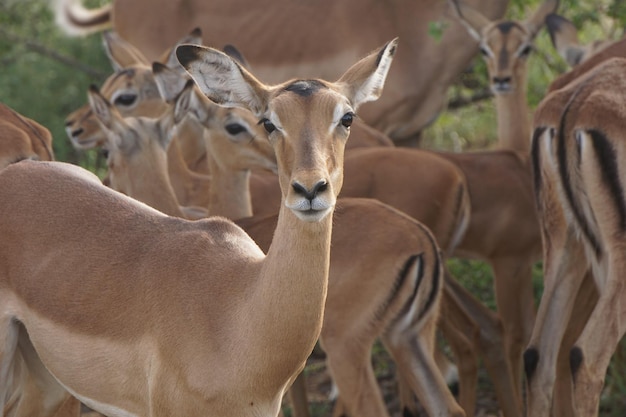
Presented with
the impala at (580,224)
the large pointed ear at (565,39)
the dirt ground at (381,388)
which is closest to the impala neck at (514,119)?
the large pointed ear at (565,39)

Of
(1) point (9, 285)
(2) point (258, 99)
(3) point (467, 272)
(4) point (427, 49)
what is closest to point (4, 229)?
(1) point (9, 285)

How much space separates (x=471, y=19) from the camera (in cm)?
850

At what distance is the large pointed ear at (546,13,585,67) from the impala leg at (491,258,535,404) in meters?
1.46

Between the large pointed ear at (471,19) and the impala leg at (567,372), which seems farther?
the large pointed ear at (471,19)

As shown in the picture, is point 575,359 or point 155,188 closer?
point 575,359

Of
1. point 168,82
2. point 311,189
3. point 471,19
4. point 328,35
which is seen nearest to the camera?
point 311,189

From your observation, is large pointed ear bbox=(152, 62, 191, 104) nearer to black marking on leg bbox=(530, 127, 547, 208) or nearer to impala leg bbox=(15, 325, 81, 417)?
black marking on leg bbox=(530, 127, 547, 208)

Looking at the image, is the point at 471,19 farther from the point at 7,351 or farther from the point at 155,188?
the point at 7,351

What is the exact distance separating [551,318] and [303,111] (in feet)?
7.07

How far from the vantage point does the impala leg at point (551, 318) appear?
5.84 m

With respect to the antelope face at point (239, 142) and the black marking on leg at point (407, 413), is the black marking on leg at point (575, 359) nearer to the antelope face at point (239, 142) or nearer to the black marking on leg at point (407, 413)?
the black marking on leg at point (407, 413)

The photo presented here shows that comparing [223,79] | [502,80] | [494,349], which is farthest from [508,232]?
[223,79]

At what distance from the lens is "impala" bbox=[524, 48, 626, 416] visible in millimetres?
5434

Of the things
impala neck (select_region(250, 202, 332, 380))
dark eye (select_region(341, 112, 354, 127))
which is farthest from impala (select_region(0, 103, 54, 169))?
dark eye (select_region(341, 112, 354, 127))
